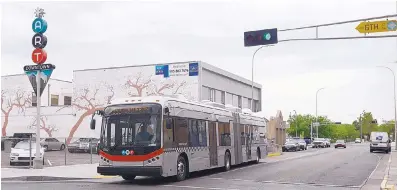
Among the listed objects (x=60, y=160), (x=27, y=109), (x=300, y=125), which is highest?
(x=27, y=109)

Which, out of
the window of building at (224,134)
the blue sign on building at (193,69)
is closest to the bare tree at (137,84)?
the blue sign on building at (193,69)

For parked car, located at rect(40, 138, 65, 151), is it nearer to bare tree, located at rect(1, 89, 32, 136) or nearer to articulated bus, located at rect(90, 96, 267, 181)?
bare tree, located at rect(1, 89, 32, 136)

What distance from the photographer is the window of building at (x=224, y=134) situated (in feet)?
71.7

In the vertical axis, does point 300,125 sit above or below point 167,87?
below

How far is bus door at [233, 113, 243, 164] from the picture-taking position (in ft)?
78.8

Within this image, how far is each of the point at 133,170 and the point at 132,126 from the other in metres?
1.42

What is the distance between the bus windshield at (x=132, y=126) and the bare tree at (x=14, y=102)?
40989mm

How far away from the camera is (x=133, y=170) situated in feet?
52.7

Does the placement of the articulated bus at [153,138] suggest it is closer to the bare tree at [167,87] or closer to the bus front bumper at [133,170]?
the bus front bumper at [133,170]

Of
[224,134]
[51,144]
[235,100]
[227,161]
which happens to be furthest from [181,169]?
[235,100]

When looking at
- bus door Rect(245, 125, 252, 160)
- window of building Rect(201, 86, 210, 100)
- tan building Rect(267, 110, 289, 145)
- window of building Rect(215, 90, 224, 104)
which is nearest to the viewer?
bus door Rect(245, 125, 252, 160)

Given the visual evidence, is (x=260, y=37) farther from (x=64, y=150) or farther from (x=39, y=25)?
(x=64, y=150)

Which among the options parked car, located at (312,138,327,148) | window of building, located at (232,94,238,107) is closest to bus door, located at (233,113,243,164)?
window of building, located at (232,94,238,107)

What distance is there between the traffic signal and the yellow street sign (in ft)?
9.53
